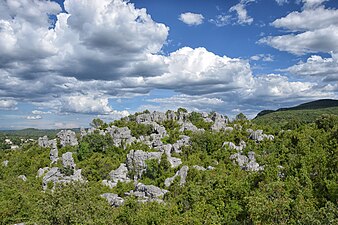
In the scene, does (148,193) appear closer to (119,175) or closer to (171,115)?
(119,175)

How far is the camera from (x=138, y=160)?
77.9 meters

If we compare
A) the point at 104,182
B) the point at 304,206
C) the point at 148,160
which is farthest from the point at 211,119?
the point at 304,206

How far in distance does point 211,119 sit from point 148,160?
46.5 metres

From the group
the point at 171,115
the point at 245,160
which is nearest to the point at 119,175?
the point at 245,160

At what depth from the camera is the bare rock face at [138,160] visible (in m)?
77.6

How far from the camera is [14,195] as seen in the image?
4869 centimetres

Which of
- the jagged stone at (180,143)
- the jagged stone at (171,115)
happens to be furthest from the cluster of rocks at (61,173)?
the jagged stone at (171,115)

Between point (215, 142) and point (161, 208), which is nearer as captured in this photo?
point (161, 208)

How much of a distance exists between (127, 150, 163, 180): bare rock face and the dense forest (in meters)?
0.47

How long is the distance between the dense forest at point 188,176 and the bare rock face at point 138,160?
47 centimetres

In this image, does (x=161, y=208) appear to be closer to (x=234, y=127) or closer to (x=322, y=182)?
(x=322, y=182)

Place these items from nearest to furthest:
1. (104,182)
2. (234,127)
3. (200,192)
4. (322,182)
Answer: (322,182) → (200,192) → (104,182) → (234,127)

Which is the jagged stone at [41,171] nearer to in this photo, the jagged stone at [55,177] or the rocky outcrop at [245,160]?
the jagged stone at [55,177]

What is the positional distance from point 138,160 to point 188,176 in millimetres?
14418
